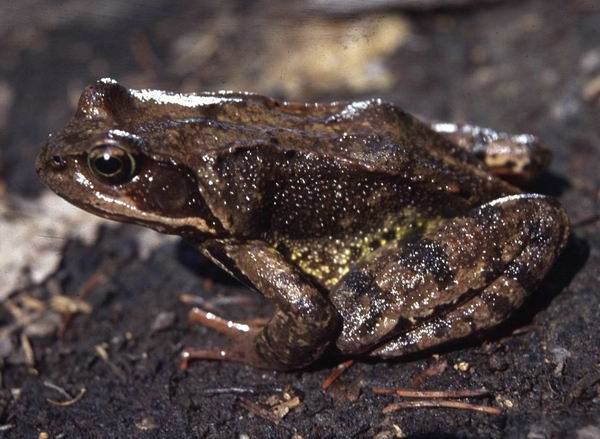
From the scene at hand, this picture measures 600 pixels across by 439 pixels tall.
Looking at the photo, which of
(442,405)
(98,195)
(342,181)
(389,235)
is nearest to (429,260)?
(389,235)

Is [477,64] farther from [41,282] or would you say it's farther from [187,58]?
[41,282]

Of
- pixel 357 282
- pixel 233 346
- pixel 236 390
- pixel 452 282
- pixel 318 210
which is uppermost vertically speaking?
pixel 318 210

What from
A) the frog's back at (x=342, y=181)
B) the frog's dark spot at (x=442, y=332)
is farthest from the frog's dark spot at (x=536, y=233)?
the frog's dark spot at (x=442, y=332)

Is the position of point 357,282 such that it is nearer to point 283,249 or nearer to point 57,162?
point 283,249

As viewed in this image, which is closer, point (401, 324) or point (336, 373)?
point (401, 324)

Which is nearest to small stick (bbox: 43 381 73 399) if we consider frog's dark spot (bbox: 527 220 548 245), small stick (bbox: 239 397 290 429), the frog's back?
small stick (bbox: 239 397 290 429)

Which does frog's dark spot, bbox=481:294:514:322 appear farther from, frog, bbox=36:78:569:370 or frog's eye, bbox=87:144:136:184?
frog's eye, bbox=87:144:136:184

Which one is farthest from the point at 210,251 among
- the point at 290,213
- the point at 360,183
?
the point at 360,183
